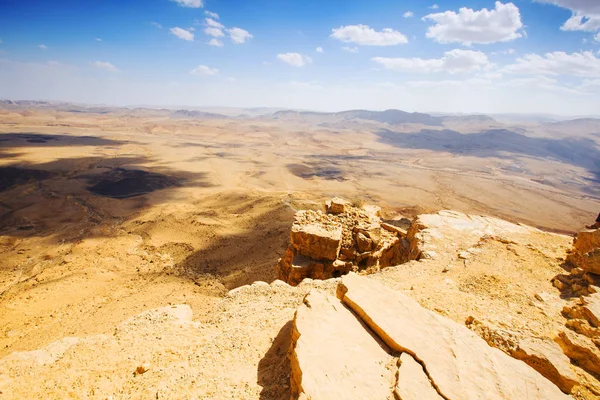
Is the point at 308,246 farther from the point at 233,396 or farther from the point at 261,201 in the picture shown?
the point at 261,201

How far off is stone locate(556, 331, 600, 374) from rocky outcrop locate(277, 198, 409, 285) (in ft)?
22.6

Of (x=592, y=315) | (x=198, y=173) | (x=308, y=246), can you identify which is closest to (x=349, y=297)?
(x=592, y=315)

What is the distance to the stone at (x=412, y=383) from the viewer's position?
147 inches

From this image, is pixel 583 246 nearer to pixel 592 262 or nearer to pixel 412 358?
pixel 592 262

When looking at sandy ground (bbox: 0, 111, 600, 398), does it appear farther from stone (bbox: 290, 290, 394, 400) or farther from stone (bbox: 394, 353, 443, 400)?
stone (bbox: 394, 353, 443, 400)

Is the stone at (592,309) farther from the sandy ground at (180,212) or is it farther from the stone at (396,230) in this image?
the stone at (396,230)

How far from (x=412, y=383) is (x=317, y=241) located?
7.93m

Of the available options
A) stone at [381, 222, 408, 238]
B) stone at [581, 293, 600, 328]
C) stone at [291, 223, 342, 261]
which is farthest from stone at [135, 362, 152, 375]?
stone at [381, 222, 408, 238]

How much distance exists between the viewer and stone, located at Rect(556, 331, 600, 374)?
16.6ft

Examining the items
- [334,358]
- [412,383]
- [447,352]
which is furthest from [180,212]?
[412,383]

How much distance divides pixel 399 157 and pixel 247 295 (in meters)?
80.0

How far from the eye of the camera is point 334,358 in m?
4.14

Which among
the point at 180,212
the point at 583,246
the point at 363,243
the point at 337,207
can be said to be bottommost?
the point at 180,212

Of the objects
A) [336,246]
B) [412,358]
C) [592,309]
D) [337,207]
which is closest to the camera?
[412,358]
